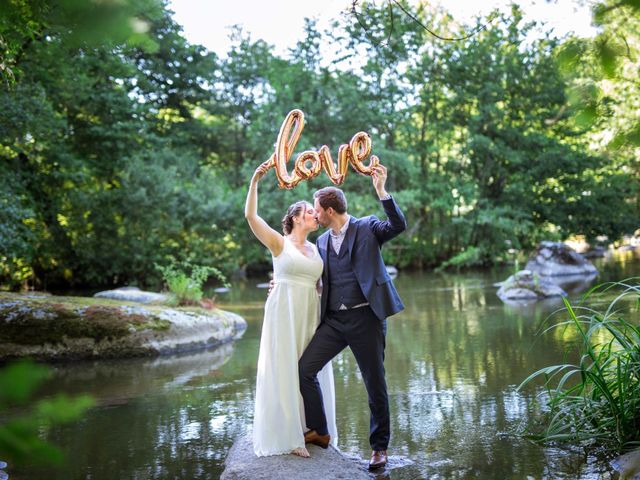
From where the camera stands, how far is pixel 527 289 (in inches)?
637

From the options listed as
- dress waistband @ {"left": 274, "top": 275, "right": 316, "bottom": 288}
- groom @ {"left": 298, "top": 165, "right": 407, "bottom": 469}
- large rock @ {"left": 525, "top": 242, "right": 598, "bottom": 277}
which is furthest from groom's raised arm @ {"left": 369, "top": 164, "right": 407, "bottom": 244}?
large rock @ {"left": 525, "top": 242, "right": 598, "bottom": 277}

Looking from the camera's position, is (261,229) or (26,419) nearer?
(26,419)

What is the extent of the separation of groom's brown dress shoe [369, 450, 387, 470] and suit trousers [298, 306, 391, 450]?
1.4 inches

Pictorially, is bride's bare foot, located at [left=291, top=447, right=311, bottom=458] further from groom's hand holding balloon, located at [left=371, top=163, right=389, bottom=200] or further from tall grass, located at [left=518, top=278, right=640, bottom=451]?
groom's hand holding balloon, located at [left=371, top=163, right=389, bottom=200]

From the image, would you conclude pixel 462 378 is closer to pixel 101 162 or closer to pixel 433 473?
pixel 433 473

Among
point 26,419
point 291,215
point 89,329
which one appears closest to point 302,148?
point 89,329

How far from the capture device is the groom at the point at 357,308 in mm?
5026

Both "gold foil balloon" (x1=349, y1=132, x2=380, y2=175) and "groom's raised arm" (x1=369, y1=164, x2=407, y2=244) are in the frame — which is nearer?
"groom's raised arm" (x1=369, y1=164, x2=407, y2=244)

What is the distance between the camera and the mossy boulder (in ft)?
34.4

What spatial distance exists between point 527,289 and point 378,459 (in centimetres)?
1198

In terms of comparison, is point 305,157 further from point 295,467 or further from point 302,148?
point 302,148

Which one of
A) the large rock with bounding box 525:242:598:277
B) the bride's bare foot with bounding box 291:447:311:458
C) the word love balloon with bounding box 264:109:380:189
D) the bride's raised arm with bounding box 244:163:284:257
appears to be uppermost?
the word love balloon with bounding box 264:109:380:189

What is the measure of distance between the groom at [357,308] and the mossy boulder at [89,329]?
647cm

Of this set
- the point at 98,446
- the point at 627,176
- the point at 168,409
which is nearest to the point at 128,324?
the point at 168,409
